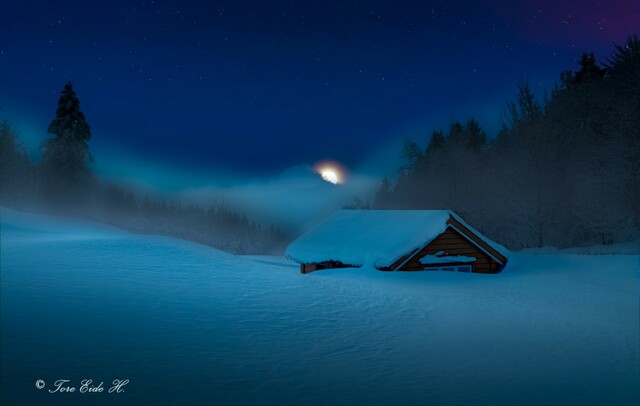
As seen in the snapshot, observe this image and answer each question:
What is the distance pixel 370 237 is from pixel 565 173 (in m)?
24.1

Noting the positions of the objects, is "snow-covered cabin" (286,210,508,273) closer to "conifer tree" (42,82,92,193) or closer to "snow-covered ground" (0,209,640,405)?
"snow-covered ground" (0,209,640,405)

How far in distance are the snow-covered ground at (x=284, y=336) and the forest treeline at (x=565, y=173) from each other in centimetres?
1666

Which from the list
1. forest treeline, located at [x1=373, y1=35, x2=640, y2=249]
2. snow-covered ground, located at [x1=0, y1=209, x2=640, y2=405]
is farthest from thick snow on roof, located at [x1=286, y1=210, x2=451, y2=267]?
forest treeline, located at [x1=373, y1=35, x2=640, y2=249]

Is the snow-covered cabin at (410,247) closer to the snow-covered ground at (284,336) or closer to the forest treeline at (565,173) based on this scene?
the snow-covered ground at (284,336)

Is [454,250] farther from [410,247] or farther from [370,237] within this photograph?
[370,237]

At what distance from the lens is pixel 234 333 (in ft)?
31.4

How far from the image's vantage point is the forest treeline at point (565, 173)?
3133cm

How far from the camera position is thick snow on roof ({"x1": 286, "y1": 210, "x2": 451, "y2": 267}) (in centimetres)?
2089

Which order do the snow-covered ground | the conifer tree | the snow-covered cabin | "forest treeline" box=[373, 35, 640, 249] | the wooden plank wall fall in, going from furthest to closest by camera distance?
the conifer tree
"forest treeline" box=[373, 35, 640, 249]
the wooden plank wall
the snow-covered cabin
the snow-covered ground

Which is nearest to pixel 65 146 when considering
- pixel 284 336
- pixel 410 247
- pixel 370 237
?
pixel 370 237

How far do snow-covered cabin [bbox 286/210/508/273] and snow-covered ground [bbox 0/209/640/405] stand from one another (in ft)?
10.2

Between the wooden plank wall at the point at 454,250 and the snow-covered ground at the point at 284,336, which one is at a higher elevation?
the wooden plank wall at the point at 454,250

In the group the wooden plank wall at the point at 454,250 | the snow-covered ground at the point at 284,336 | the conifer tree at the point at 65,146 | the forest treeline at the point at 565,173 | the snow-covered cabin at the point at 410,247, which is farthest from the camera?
the conifer tree at the point at 65,146

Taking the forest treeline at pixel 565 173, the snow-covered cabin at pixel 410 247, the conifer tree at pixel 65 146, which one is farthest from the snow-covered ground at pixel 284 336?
the conifer tree at pixel 65 146
